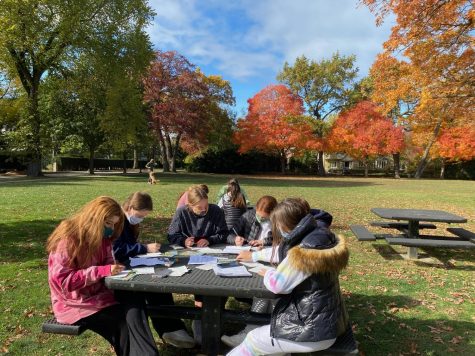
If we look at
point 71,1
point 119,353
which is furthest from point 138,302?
point 71,1

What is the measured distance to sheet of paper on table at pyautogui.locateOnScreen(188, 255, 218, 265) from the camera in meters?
3.42

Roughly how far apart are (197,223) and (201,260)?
113 cm

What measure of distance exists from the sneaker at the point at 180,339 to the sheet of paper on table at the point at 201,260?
684mm

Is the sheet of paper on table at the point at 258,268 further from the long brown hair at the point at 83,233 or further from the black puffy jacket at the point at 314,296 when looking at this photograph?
the long brown hair at the point at 83,233

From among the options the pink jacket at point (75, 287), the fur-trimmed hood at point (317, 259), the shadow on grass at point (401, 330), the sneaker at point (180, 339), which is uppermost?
the fur-trimmed hood at point (317, 259)

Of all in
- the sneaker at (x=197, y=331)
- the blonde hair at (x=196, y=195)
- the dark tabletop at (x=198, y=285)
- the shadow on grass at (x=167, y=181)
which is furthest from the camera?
the shadow on grass at (x=167, y=181)

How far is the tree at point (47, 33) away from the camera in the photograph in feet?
74.6

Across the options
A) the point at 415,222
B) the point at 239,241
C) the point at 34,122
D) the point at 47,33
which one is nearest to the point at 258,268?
the point at 239,241

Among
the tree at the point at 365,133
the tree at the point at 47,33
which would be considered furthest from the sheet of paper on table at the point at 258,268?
the tree at the point at 365,133

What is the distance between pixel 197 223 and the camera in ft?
15.1

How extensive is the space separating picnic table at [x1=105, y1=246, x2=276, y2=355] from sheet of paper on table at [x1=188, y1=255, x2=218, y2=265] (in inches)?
2.4

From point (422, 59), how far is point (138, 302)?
13.8 m

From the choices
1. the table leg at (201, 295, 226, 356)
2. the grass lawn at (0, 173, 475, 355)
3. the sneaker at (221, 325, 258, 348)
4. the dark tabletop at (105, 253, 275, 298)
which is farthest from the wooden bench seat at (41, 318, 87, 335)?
the sneaker at (221, 325, 258, 348)

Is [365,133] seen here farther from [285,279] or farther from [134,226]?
[285,279]
